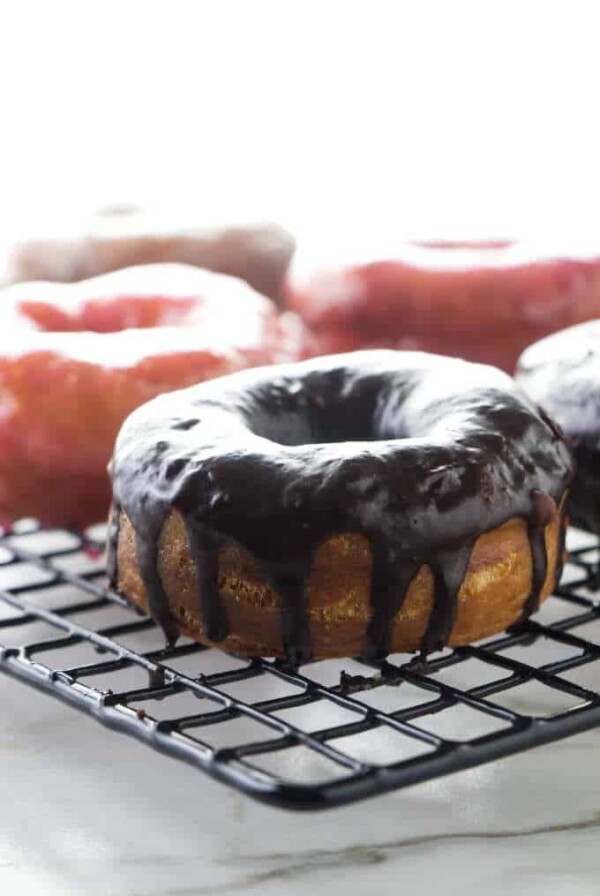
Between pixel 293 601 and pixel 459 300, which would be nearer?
pixel 293 601

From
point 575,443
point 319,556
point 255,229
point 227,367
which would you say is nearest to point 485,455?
point 319,556

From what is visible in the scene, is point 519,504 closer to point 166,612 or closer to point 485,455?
point 485,455

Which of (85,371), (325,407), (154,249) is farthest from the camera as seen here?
(154,249)

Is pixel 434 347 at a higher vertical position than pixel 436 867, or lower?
higher

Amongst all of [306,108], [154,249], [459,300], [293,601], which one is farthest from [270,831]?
[306,108]

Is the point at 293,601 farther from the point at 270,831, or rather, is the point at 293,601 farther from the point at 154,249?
the point at 154,249

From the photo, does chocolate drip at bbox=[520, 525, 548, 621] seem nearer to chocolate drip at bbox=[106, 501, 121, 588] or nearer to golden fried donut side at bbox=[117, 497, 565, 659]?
golden fried donut side at bbox=[117, 497, 565, 659]

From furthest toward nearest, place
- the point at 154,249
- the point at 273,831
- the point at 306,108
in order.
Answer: the point at 306,108
the point at 154,249
the point at 273,831

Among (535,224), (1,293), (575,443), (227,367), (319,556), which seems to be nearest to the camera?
(319,556)
